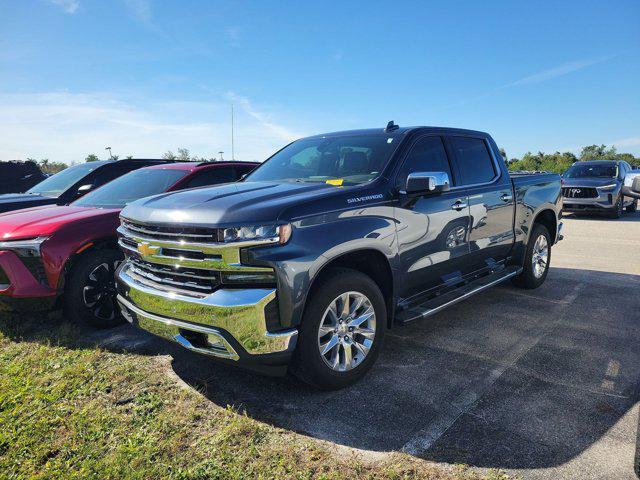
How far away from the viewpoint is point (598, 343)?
13.1 ft

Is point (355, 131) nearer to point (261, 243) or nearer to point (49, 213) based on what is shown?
point (261, 243)

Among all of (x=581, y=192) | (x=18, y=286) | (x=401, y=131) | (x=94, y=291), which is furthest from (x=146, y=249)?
(x=581, y=192)

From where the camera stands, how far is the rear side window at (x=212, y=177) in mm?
5711

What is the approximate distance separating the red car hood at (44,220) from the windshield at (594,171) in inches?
576

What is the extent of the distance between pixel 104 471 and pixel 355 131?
3.48 metres

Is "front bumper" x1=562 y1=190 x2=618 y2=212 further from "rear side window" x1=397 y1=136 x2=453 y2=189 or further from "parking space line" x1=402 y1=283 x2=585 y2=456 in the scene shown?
"parking space line" x1=402 y1=283 x2=585 y2=456

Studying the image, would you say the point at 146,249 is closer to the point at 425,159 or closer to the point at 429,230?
the point at 429,230

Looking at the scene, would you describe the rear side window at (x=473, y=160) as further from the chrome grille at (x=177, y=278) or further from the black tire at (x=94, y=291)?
the black tire at (x=94, y=291)

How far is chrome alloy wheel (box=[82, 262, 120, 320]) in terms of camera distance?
4.36 m

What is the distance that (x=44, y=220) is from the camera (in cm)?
437

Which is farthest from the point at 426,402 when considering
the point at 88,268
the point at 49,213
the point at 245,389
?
the point at 49,213

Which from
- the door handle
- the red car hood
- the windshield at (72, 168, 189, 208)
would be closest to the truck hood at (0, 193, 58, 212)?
the windshield at (72, 168, 189, 208)

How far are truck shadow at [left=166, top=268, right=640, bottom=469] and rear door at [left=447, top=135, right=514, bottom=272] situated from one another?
748 mm

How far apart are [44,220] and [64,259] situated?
1.76ft
